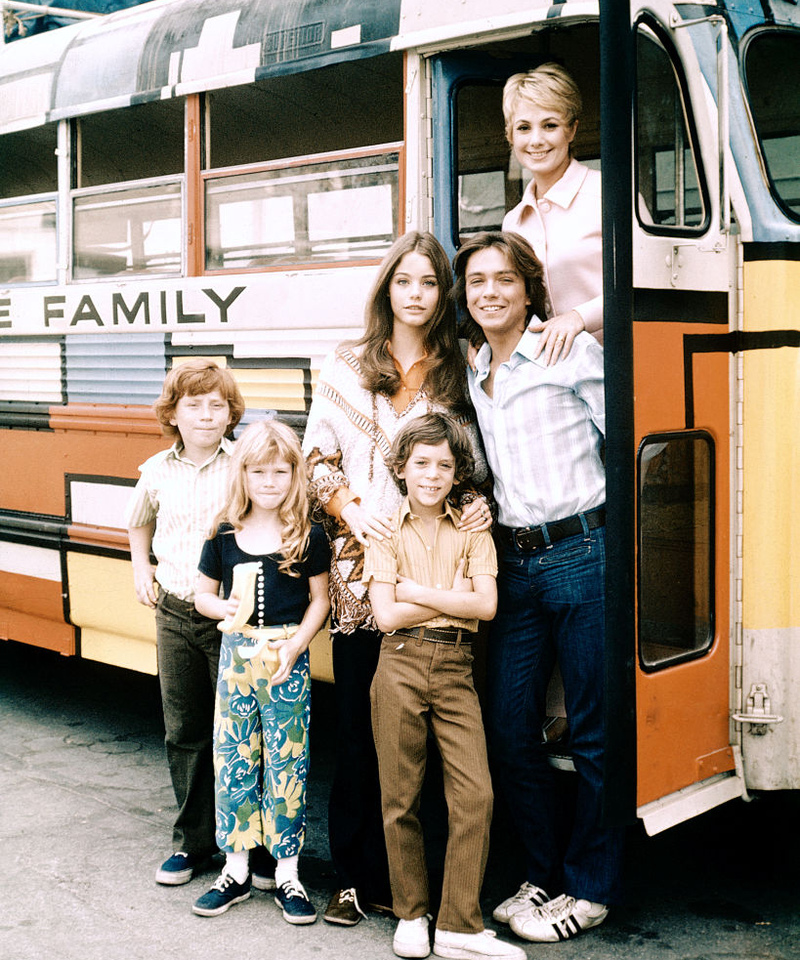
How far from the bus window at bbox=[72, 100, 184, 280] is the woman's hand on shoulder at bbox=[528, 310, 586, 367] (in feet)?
5.40

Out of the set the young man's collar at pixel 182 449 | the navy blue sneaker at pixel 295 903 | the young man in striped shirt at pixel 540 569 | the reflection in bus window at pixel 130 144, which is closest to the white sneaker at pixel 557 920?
the young man in striped shirt at pixel 540 569

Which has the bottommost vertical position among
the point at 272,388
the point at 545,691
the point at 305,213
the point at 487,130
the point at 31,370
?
the point at 545,691

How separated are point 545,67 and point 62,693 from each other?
3838 mm

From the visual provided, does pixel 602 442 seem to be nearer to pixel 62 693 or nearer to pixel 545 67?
pixel 545 67

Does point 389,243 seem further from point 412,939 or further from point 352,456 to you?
point 412,939

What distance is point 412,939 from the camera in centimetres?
307

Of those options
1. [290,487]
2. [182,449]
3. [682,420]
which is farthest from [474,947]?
[182,449]

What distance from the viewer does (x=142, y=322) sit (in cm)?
427

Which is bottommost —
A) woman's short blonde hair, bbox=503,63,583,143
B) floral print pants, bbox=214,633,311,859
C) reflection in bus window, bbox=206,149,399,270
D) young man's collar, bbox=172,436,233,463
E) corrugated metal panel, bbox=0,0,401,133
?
floral print pants, bbox=214,633,311,859

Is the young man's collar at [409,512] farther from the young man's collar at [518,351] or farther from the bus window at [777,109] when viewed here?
the bus window at [777,109]

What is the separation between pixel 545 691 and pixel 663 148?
147 centimetres

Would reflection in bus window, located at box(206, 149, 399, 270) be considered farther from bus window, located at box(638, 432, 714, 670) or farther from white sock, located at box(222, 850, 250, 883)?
white sock, located at box(222, 850, 250, 883)

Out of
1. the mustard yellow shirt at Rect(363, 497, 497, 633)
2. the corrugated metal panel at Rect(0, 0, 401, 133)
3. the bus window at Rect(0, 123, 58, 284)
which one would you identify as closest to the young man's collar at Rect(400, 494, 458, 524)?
the mustard yellow shirt at Rect(363, 497, 497, 633)

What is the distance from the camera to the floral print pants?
3271 mm
